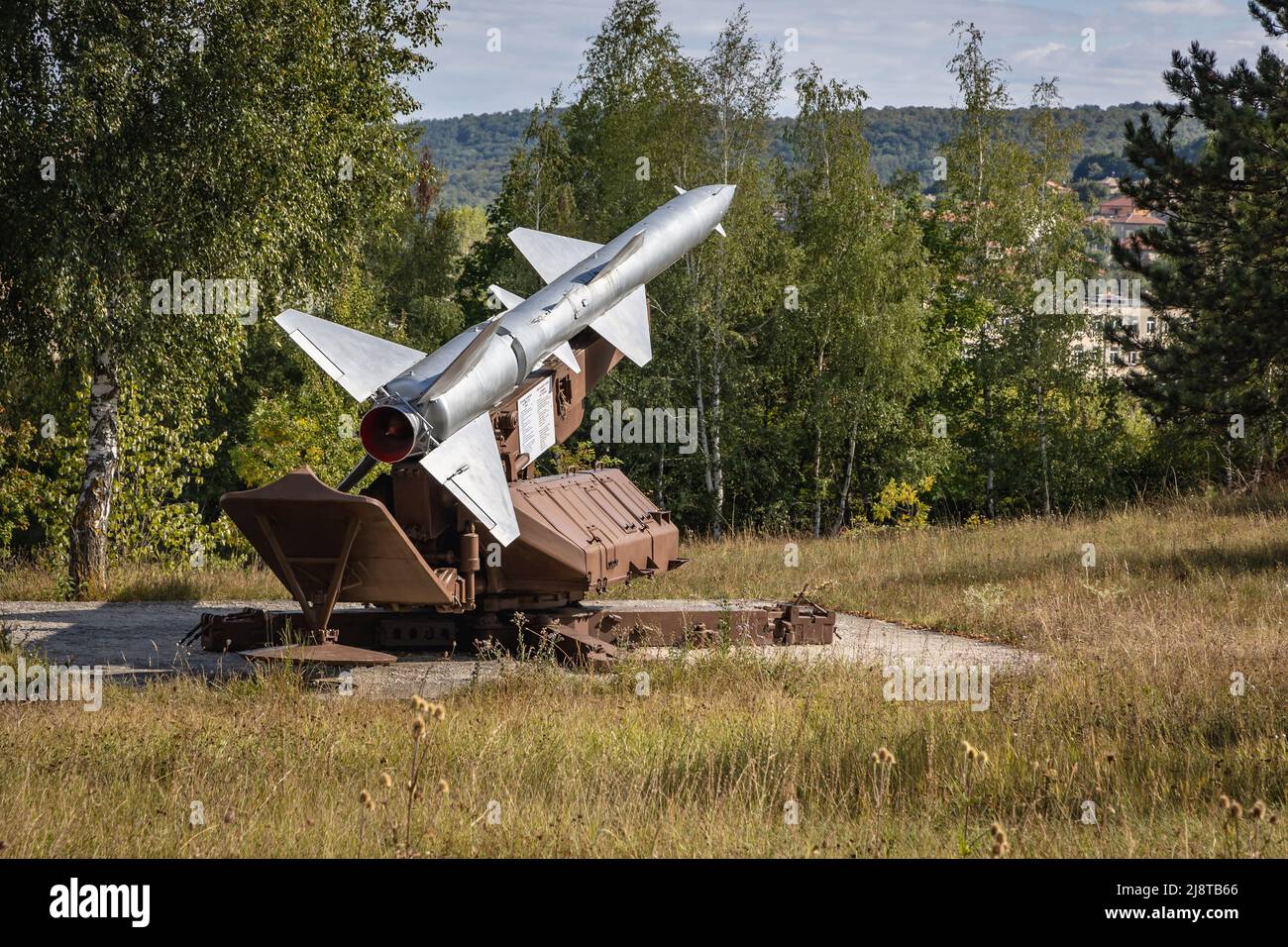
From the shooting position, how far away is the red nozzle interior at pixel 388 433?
888cm

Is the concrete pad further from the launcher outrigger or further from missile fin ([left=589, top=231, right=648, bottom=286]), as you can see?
missile fin ([left=589, top=231, right=648, bottom=286])

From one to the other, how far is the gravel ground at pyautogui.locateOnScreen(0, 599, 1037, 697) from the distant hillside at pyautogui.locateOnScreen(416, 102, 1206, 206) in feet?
237

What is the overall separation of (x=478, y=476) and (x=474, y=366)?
79 centimetres

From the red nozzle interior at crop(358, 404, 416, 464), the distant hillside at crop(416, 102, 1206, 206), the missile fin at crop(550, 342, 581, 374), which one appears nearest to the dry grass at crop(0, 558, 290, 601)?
the missile fin at crop(550, 342, 581, 374)

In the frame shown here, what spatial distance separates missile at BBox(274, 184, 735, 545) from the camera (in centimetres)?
893

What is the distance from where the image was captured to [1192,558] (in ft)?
47.1

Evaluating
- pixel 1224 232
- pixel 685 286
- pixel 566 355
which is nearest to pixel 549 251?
pixel 566 355

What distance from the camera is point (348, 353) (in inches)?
384

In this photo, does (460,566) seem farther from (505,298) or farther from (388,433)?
(505,298)

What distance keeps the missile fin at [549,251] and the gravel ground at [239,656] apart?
3.36m

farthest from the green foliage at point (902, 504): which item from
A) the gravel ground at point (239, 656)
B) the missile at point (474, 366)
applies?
the missile at point (474, 366)

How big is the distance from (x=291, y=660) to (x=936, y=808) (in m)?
4.87

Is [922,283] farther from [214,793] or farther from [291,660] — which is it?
[214,793]

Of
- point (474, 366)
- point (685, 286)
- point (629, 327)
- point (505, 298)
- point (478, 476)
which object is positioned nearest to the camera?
point (474, 366)
